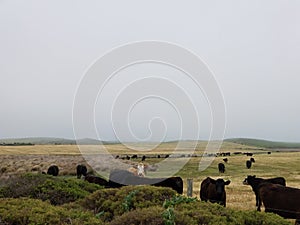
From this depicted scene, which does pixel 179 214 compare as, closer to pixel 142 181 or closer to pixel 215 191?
pixel 215 191

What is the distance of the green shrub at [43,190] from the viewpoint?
1288 cm

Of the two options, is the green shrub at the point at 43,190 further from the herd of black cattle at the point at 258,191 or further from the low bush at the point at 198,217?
the low bush at the point at 198,217

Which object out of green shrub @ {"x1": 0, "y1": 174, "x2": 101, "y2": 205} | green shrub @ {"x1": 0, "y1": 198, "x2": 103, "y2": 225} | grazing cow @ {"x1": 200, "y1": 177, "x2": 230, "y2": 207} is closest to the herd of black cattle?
grazing cow @ {"x1": 200, "y1": 177, "x2": 230, "y2": 207}

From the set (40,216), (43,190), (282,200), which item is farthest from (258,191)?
(40,216)

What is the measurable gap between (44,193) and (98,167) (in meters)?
25.1

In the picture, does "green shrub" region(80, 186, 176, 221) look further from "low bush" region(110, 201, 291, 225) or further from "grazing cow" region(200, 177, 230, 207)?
"grazing cow" region(200, 177, 230, 207)

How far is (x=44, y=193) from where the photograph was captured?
13.1 meters

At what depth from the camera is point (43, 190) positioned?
1316cm

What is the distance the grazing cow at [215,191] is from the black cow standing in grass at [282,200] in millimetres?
2368

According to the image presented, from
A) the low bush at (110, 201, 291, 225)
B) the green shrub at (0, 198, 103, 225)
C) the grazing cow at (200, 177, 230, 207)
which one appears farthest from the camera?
the grazing cow at (200, 177, 230, 207)

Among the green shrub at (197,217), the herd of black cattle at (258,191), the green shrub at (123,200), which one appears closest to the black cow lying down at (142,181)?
the herd of black cattle at (258,191)

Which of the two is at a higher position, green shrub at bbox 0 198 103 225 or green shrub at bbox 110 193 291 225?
green shrub at bbox 110 193 291 225

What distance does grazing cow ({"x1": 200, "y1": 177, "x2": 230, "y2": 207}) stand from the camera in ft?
48.7

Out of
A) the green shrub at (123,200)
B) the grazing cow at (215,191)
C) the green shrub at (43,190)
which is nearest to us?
the green shrub at (123,200)
